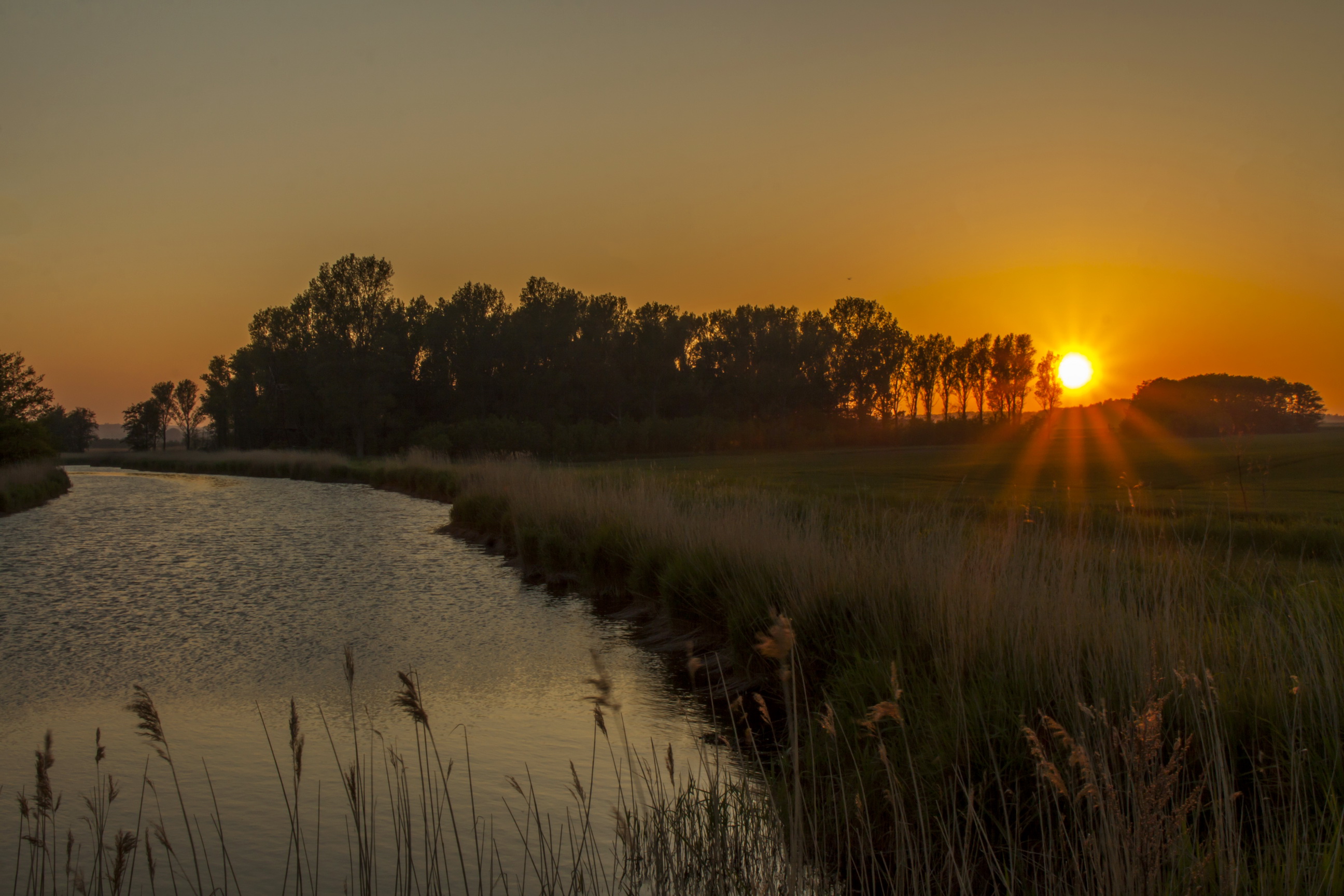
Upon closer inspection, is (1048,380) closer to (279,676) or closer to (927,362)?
(927,362)

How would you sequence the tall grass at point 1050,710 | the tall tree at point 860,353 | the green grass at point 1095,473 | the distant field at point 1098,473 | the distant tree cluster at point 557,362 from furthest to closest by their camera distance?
the tall tree at point 860,353, the distant tree cluster at point 557,362, the green grass at point 1095,473, the distant field at point 1098,473, the tall grass at point 1050,710

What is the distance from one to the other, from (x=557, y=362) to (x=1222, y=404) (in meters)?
51.8

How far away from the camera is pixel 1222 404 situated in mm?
58562

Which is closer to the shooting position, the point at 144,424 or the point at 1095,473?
the point at 1095,473

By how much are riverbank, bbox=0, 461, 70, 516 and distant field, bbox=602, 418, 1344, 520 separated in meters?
20.8

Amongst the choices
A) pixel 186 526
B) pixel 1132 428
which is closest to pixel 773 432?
pixel 1132 428

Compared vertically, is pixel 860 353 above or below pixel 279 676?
above

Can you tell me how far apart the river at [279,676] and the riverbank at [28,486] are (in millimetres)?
10446

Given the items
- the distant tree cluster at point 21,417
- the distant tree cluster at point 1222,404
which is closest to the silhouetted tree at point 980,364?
the distant tree cluster at point 1222,404

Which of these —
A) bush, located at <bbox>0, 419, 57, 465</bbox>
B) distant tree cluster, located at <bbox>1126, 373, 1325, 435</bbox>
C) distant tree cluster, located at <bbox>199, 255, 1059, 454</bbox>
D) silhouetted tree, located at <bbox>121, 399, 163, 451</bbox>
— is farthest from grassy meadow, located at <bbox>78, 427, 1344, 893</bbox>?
silhouetted tree, located at <bbox>121, 399, 163, 451</bbox>

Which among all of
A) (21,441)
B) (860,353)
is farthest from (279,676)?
(860,353)

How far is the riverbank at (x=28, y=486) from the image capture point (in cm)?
2711

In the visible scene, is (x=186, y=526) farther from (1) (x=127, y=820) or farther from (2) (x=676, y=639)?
(1) (x=127, y=820)

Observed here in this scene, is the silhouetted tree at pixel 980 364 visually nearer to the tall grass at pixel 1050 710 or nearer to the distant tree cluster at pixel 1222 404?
the distant tree cluster at pixel 1222 404
